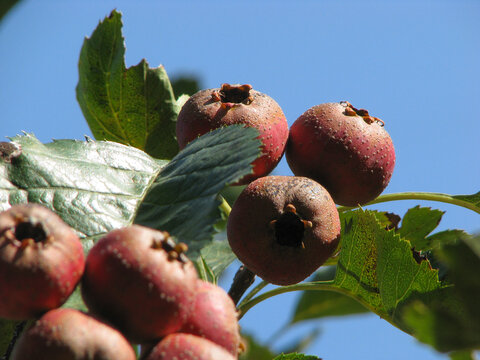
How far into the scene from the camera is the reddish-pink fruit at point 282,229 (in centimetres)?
161

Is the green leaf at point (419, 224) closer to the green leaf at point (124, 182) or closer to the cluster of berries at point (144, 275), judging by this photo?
the cluster of berries at point (144, 275)

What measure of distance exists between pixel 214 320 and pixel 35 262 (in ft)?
1.18

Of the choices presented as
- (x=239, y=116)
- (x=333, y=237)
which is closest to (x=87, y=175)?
(x=239, y=116)

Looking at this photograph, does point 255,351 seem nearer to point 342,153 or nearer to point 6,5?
point 342,153

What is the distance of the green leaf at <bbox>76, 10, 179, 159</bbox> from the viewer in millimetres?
2293

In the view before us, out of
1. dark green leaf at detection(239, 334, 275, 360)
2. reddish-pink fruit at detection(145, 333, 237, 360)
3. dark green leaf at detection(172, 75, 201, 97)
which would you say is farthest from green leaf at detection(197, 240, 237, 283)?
dark green leaf at detection(172, 75, 201, 97)

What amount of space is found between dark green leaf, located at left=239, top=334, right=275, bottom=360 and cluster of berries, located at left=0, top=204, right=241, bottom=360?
Answer: 2.61 feet

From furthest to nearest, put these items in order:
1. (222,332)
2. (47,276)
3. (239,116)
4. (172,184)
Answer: (239,116), (172,184), (222,332), (47,276)

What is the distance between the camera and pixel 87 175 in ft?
5.44

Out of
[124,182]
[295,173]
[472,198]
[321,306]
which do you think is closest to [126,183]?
[124,182]

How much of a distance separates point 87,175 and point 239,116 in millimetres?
452

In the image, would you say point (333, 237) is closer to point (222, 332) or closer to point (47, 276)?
point (222, 332)

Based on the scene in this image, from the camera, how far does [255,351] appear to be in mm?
1985

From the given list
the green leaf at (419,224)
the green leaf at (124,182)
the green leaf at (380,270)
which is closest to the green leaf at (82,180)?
the green leaf at (124,182)
